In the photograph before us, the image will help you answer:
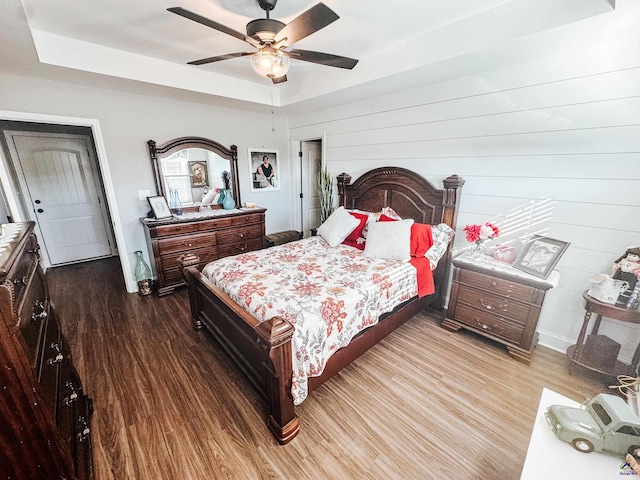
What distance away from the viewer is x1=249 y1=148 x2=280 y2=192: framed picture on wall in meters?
4.48

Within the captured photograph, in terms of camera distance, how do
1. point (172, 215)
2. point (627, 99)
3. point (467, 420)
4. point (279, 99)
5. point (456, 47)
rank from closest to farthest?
point (467, 420)
point (627, 99)
point (456, 47)
point (172, 215)
point (279, 99)

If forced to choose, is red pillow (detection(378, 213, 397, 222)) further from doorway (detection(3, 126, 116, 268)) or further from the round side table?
doorway (detection(3, 126, 116, 268))

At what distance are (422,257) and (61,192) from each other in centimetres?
551

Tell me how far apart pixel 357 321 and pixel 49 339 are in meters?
1.76

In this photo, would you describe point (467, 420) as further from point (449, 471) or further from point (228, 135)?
point (228, 135)

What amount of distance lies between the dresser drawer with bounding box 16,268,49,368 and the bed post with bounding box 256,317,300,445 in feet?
2.98

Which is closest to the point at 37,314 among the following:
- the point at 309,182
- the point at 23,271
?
the point at 23,271

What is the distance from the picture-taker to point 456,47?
212 centimetres

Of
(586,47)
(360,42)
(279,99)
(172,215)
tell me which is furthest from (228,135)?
(586,47)

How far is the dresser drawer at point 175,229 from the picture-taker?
3232 millimetres

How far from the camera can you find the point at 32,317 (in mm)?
1163

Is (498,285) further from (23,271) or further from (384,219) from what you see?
(23,271)

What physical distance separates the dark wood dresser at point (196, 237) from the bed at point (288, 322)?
3.07 ft

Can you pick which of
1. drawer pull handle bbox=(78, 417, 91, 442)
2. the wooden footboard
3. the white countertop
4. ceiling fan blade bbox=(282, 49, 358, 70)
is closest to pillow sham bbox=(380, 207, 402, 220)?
ceiling fan blade bbox=(282, 49, 358, 70)
